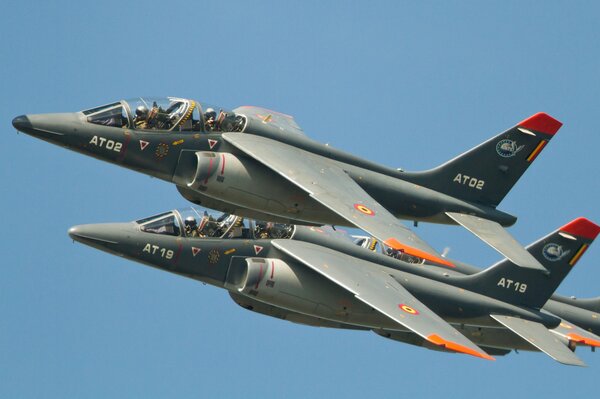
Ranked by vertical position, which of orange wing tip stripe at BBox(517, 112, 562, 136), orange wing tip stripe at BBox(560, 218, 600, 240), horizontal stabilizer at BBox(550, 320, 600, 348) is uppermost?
orange wing tip stripe at BBox(517, 112, 562, 136)

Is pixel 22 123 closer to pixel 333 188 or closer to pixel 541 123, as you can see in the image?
pixel 333 188

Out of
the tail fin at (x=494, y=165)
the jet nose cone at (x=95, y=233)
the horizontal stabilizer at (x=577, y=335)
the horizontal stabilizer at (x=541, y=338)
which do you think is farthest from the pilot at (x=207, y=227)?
the horizontal stabilizer at (x=577, y=335)

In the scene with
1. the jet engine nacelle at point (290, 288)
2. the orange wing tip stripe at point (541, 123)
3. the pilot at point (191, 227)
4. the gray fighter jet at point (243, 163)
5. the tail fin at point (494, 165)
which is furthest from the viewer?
the orange wing tip stripe at point (541, 123)

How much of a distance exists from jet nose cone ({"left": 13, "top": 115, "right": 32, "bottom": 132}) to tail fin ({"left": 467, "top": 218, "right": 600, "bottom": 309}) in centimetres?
1298

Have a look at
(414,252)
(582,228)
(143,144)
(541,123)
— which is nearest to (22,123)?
(143,144)

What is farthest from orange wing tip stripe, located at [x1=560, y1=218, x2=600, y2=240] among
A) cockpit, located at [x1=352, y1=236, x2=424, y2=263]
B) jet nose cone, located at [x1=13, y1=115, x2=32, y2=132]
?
jet nose cone, located at [x1=13, y1=115, x2=32, y2=132]

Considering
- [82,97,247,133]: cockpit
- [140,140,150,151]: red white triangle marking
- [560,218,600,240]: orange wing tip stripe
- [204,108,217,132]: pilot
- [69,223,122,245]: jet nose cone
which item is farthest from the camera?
[560,218,600,240]: orange wing tip stripe

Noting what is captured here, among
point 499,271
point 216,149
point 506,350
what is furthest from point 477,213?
point 216,149

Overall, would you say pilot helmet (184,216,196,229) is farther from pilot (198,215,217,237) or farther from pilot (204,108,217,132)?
pilot (204,108,217,132)

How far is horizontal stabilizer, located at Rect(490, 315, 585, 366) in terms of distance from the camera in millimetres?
36938

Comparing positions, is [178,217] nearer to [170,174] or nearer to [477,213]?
[170,174]

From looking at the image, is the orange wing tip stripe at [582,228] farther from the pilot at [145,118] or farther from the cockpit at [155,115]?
the pilot at [145,118]

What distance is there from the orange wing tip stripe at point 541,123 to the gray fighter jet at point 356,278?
2.81m

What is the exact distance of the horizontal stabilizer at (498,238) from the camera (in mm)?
35844
